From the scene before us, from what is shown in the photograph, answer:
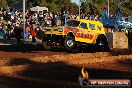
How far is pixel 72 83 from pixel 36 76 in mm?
1893

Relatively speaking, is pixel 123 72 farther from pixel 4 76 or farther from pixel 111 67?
pixel 4 76

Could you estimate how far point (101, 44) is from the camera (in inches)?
957

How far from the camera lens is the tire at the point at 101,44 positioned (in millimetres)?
24125

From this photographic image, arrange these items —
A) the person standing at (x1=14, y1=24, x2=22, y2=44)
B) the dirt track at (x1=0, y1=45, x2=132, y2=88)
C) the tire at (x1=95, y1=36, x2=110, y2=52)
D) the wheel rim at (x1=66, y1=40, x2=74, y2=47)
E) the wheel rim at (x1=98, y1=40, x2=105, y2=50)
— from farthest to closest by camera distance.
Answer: the person standing at (x1=14, y1=24, x2=22, y2=44) → the wheel rim at (x1=98, y1=40, x2=105, y2=50) → the tire at (x1=95, y1=36, x2=110, y2=52) → the wheel rim at (x1=66, y1=40, x2=74, y2=47) → the dirt track at (x1=0, y1=45, x2=132, y2=88)

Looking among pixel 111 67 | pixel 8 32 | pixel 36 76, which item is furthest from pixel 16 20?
pixel 36 76

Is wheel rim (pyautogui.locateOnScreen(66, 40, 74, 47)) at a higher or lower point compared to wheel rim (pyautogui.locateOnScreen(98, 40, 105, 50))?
higher

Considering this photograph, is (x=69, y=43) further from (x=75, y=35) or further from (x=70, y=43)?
(x=75, y=35)

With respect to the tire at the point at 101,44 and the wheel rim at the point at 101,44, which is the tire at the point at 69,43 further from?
the wheel rim at the point at 101,44

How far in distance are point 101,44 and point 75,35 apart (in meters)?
2.18

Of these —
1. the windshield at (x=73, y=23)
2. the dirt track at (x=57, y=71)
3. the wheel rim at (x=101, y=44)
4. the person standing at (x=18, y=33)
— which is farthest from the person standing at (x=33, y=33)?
the dirt track at (x=57, y=71)

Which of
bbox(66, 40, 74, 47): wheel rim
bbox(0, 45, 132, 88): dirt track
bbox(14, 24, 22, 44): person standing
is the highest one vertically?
bbox(14, 24, 22, 44): person standing

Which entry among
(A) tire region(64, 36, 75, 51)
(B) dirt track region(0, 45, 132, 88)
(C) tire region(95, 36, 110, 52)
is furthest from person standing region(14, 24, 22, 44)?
(B) dirt track region(0, 45, 132, 88)

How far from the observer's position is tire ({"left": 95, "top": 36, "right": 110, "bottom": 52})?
79.2 feet

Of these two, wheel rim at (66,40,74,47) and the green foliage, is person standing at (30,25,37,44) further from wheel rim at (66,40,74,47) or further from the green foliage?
the green foliage
